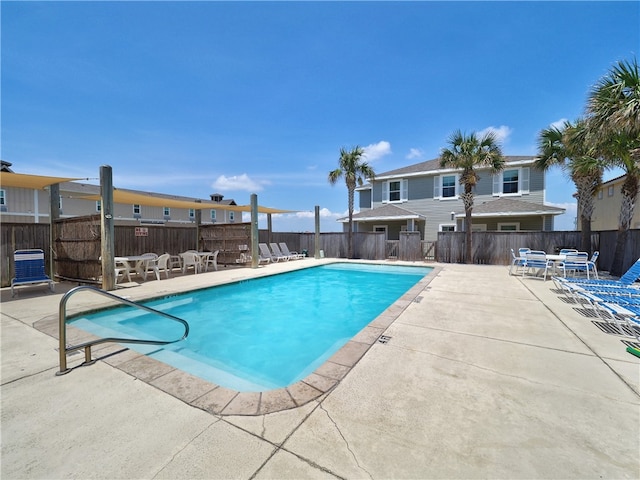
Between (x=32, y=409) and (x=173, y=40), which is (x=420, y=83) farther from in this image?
(x=32, y=409)

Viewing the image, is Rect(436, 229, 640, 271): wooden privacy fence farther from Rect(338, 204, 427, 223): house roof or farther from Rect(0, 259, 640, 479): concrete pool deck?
Rect(0, 259, 640, 479): concrete pool deck

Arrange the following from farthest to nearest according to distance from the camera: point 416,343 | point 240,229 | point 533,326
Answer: point 240,229 → point 533,326 → point 416,343

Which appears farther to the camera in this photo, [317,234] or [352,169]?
[317,234]

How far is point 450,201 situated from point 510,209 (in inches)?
137

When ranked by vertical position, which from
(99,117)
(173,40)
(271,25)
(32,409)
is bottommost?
(32,409)

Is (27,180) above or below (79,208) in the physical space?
below

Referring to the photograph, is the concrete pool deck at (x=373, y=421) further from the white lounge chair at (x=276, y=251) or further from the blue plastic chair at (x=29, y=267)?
the white lounge chair at (x=276, y=251)

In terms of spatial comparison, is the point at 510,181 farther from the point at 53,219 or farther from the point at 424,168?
the point at 53,219

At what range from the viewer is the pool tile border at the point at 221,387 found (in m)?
2.34

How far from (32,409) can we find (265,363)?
278 centimetres

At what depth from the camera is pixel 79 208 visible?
23.0 m

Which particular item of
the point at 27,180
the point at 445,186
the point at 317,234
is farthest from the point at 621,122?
the point at 27,180

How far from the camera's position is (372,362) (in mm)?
3168

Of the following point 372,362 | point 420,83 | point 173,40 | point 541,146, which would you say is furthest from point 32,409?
point 541,146
